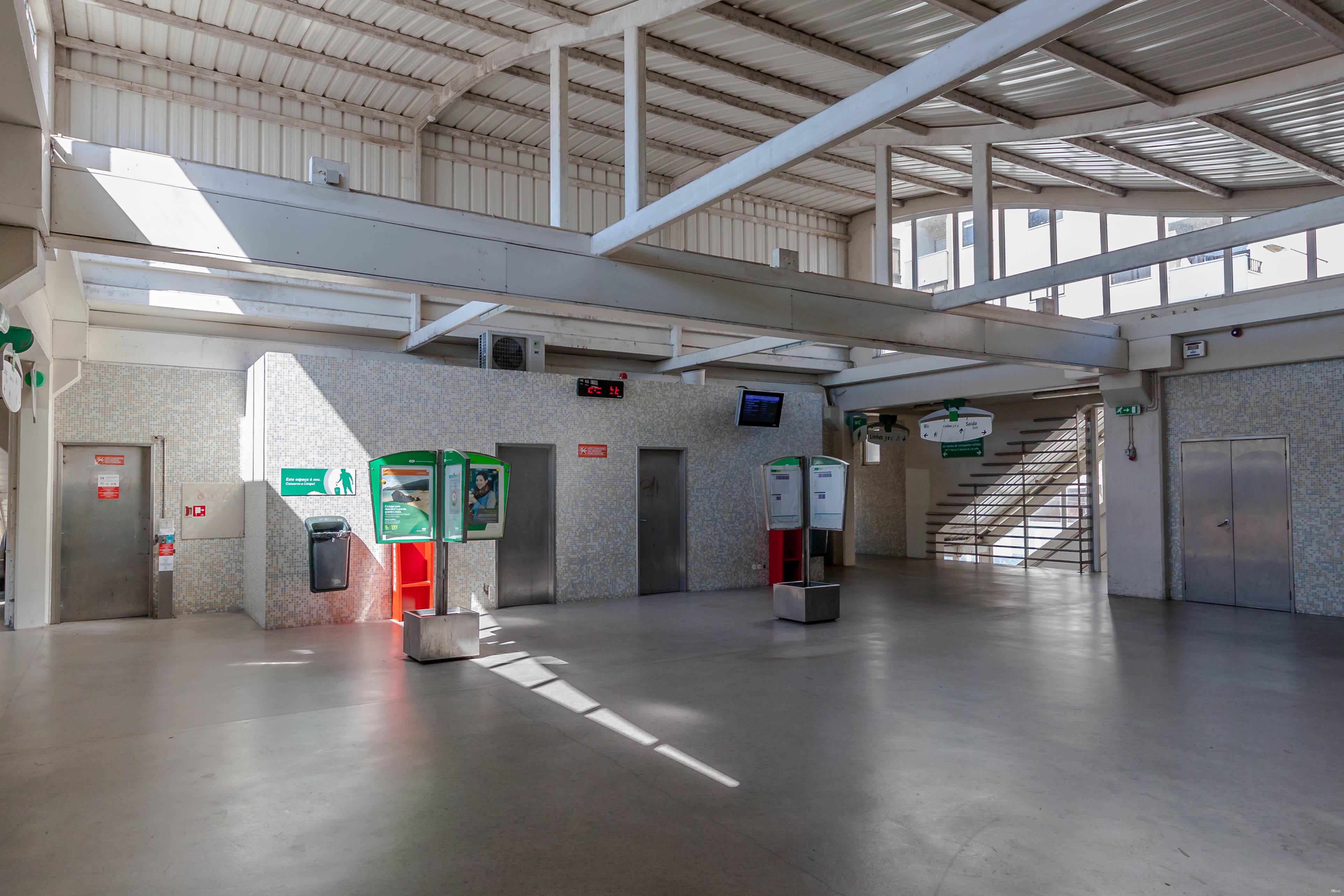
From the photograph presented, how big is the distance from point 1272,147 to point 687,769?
774 cm

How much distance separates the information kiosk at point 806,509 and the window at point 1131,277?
16.5 feet

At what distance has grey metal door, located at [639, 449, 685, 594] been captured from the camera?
11.1 meters

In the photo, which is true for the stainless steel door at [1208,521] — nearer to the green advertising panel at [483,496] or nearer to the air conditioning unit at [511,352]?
the air conditioning unit at [511,352]

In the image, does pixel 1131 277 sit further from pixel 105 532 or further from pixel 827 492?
pixel 105 532

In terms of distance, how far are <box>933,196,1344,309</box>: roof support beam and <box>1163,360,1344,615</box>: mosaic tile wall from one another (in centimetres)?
407

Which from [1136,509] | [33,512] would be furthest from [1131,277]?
[33,512]

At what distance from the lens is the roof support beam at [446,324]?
7.80 meters

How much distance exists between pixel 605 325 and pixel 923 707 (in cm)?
791

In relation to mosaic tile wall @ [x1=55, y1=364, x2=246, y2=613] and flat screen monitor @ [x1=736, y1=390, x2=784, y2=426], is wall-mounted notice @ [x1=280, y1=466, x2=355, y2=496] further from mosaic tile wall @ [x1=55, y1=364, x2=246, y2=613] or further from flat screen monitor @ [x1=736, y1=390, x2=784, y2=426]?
flat screen monitor @ [x1=736, y1=390, x2=784, y2=426]

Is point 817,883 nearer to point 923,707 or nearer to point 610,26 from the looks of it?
point 923,707

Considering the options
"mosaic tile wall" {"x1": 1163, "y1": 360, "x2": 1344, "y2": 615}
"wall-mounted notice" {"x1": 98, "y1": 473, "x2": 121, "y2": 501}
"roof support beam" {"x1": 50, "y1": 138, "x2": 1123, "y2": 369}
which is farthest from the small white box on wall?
"mosaic tile wall" {"x1": 1163, "y1": 360, "x2": 1344, "y2": 615}

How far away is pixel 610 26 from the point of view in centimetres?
589

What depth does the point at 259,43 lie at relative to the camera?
8.31m

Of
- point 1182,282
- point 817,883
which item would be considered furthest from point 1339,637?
point 817,883
